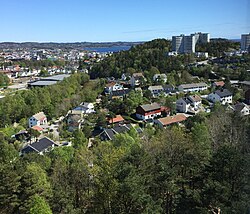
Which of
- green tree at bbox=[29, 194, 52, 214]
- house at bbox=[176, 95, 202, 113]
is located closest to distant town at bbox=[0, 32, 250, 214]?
house at bbox=[176, 95, 202, 113]

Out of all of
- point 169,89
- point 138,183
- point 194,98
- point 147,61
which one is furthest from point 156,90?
point 138,183

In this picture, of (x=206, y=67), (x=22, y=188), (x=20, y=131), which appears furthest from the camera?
(x=206, y=67)

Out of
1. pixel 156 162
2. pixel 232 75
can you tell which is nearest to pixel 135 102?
pixel 232 75

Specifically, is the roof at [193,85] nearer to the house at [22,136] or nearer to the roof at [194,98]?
the roof at [194,98]

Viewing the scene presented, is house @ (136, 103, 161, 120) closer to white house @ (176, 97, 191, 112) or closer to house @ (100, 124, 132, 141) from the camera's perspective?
white house @ (176, 97, 191, 112)

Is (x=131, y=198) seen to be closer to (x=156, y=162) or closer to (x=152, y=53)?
(x=156, y=162)

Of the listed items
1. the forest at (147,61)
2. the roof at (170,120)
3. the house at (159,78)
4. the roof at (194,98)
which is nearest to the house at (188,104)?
the roof at (194,98)
